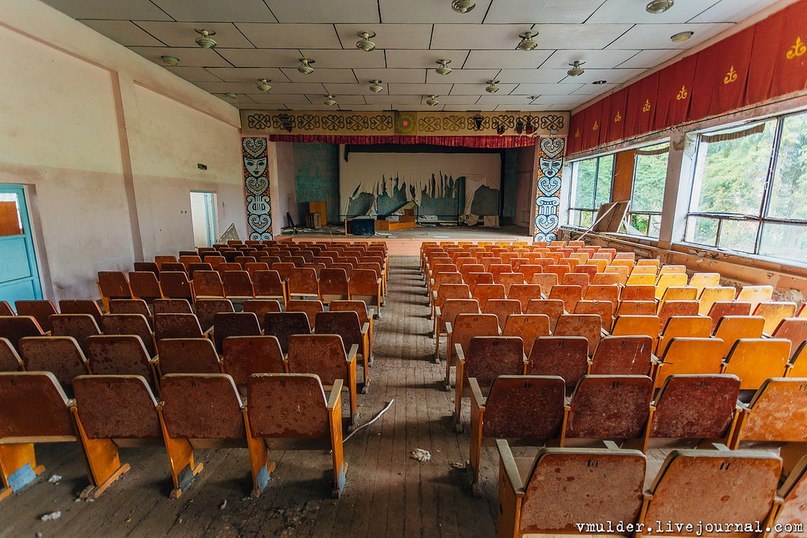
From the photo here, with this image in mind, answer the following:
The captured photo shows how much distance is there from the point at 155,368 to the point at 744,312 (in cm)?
470

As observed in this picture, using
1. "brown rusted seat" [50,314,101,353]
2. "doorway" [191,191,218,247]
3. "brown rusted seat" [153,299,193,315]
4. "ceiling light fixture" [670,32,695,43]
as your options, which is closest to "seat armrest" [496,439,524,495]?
"brown rusted seat" [153,299,193,315]

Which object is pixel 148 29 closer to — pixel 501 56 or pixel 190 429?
pixel 501 56

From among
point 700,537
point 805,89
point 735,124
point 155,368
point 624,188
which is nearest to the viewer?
point 700,537

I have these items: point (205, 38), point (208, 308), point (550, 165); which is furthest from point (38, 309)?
point (550, 165)

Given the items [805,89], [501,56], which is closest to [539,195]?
[501,56]

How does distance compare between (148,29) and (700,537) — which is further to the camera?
(148,29)

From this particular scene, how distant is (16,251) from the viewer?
4.62 meters

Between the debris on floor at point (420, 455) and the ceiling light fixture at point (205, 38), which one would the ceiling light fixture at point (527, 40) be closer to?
the ceiling light fixture at point (205, 38)

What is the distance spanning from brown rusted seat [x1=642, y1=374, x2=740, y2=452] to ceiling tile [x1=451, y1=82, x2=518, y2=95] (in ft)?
26.5

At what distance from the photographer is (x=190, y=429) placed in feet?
6.02

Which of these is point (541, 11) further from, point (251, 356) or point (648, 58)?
point (251, 356)

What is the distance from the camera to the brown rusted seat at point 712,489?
3.88ft

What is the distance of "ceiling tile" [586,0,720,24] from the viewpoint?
4.72 meters

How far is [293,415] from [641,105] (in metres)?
8.93
